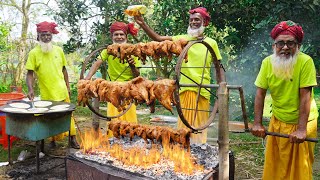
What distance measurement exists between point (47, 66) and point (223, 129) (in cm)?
403

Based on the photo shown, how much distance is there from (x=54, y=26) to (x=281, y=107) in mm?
4338

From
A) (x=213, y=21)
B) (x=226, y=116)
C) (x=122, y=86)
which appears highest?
(x=213, y=21)

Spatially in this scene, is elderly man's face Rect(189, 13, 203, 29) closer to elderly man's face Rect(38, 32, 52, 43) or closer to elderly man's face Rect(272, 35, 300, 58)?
elderly man's face Rect(272, 35, 300, 58)

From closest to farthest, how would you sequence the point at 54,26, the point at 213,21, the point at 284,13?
the point at 54,26
the point at 284,13
the point at 213,21

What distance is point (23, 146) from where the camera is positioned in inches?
266

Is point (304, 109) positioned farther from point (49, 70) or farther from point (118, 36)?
point (49, 70)

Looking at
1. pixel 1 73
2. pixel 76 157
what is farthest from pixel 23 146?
pixel 1 73

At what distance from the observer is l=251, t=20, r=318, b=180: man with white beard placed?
351cm

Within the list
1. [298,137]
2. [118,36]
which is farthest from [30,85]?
[298,137]

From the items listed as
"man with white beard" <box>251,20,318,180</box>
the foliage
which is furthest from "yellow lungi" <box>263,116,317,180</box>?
the foliage

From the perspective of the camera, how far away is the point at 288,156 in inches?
149

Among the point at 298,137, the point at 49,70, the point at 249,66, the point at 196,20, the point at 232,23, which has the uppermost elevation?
the point at 232,23

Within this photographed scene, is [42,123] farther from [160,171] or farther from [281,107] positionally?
[281,107]

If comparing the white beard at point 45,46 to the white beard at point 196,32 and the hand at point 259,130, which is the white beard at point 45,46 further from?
the hand at point 259,130
